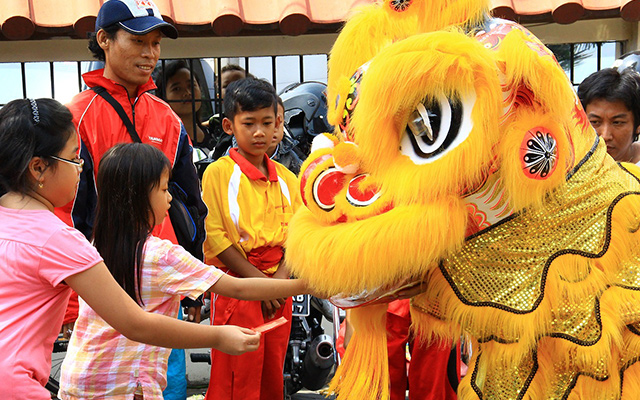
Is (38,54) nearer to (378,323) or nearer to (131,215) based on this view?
(131,215)

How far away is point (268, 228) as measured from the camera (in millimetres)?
3725

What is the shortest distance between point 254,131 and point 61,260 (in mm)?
1817

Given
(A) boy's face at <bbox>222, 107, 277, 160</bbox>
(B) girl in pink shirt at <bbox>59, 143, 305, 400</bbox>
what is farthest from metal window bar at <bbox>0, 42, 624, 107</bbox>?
(B) girl in pink shirt at <bbox>59, 143, 305, 400</bbox>

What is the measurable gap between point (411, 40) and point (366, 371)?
41.1 inches

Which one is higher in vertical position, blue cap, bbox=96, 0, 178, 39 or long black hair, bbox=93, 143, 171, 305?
blue cap, bbox=96, 0, 178, 39

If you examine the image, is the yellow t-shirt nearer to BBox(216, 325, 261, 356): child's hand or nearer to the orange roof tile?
BBox(216, 325, 261, 356): child's hand

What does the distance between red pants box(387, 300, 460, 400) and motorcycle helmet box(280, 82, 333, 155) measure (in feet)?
7.25

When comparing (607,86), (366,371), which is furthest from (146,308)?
(607,86)

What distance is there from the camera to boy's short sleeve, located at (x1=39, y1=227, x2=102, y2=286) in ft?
6.63

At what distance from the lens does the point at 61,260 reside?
6.64ft

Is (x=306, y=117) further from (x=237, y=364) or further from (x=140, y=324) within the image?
(x=140, y=324)

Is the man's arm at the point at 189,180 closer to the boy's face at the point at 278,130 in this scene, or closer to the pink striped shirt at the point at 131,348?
the pink striped shirt at the point at 131,348

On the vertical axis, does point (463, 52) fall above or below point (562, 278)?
above

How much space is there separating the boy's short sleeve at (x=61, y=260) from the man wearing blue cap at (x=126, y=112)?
950mm
